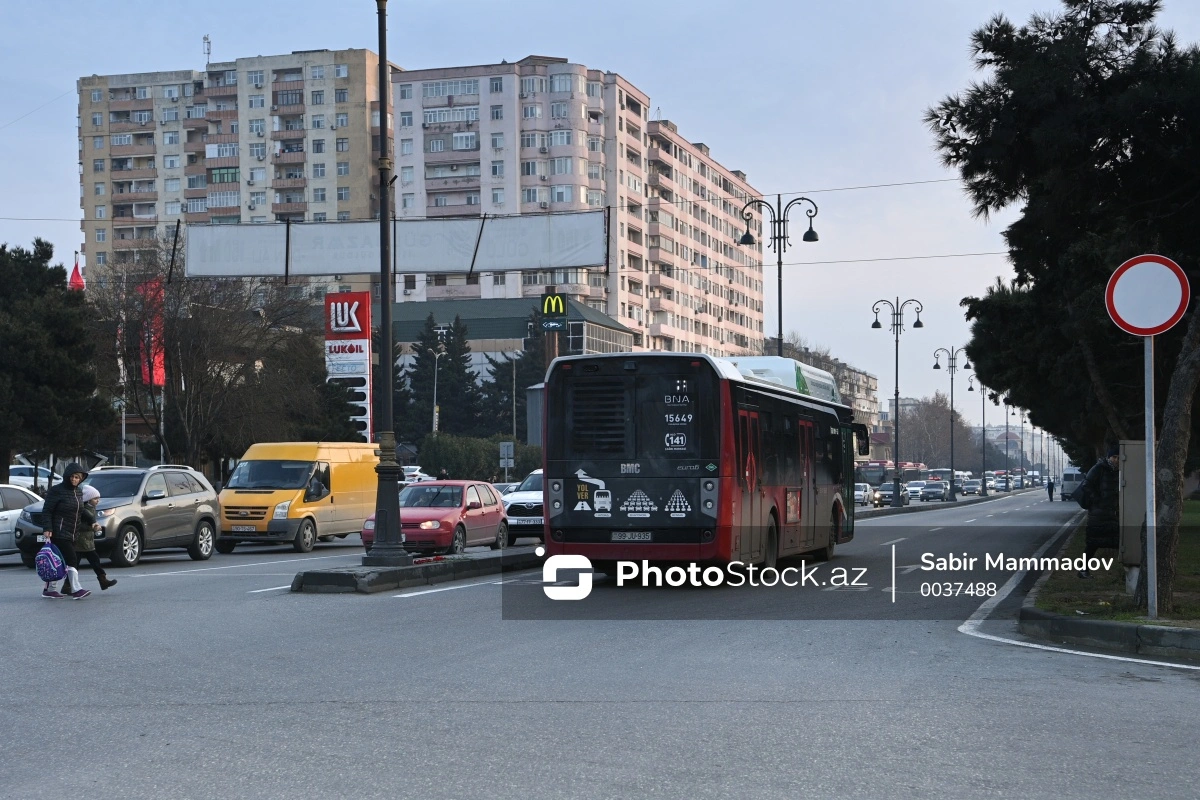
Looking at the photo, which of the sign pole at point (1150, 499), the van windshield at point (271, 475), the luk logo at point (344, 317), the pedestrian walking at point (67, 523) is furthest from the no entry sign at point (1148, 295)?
the luk logo at point (344, 317)

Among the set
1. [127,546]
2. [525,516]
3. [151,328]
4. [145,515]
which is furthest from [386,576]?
[151,328]

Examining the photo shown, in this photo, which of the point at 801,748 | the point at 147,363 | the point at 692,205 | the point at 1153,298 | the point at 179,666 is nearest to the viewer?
the point at 801,748

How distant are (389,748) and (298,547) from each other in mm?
22627

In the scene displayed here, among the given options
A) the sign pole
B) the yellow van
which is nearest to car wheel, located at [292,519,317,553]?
the yellow van

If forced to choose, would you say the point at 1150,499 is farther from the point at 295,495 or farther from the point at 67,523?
the point at 295,495

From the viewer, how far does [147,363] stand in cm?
4831

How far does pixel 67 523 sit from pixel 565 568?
6122mm

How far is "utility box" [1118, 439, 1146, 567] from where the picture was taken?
13.1 metres

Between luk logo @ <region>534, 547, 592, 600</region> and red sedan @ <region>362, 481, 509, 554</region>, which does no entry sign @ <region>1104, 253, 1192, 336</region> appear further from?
red sedan @ <region>362, 481, 509, 554</region>

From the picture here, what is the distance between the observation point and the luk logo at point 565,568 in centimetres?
1705

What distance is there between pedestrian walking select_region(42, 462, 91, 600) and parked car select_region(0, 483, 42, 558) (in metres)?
8.27

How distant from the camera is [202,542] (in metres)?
25.5

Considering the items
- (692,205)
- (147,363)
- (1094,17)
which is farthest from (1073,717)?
(692,205)

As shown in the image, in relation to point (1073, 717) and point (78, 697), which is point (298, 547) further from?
point (1073, 717)
